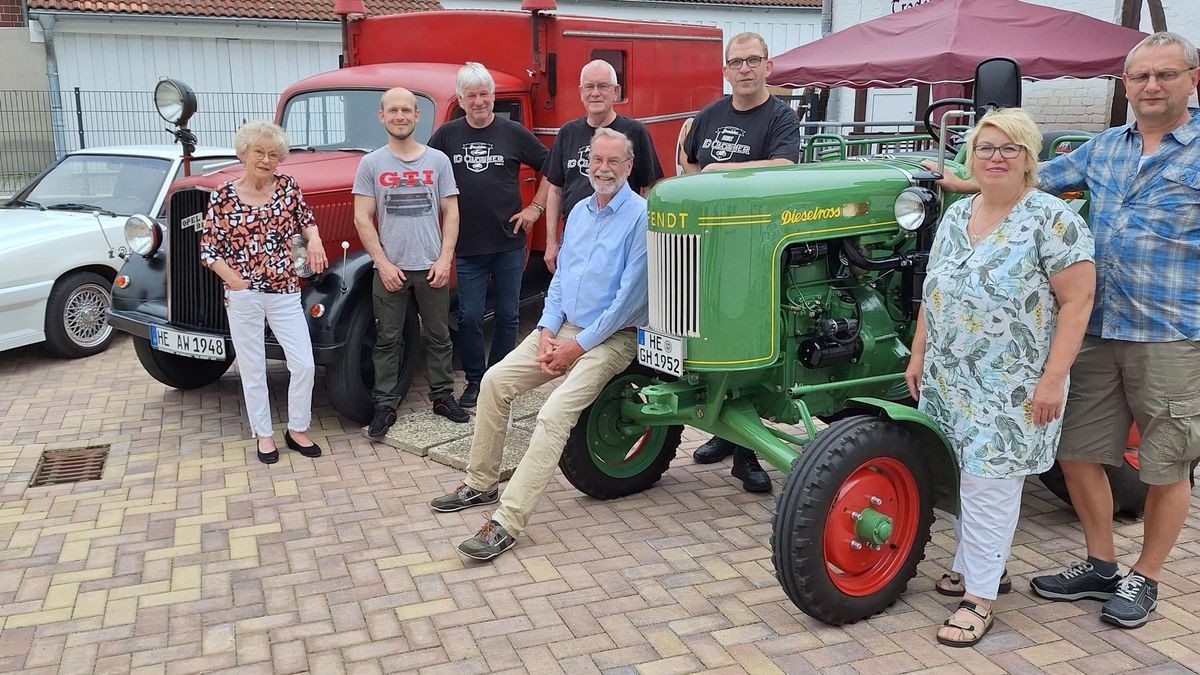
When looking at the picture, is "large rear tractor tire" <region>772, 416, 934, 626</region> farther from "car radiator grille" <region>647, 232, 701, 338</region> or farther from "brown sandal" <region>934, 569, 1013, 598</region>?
"car radiator grille" <region>647, 232, 701, 338</region>

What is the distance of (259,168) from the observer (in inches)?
211

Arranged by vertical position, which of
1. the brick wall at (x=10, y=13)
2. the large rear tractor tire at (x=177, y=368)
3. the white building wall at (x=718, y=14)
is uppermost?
the white building wall at (x=718, y=14)

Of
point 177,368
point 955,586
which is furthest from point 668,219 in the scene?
point 177,368

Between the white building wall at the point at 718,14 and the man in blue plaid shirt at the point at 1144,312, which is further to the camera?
the white building wall at the point at 718,14

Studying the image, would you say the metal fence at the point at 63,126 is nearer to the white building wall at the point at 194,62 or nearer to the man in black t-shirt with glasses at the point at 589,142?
the white building wall at the point at 194,62

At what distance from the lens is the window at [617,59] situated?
767cm

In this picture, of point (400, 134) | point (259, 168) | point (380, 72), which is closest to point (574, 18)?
point (380, 72)

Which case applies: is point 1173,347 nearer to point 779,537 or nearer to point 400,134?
point 779,537

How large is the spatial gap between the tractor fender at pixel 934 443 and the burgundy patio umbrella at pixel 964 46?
23.4ft

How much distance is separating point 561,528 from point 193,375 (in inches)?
136

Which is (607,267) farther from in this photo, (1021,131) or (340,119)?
(340,119)

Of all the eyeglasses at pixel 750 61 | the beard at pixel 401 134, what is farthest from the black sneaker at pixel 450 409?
the eyeglasses at pixel 750 61

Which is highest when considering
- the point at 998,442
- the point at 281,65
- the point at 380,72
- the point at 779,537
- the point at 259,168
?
the point at 281,65

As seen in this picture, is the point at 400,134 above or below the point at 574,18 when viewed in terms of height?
below
